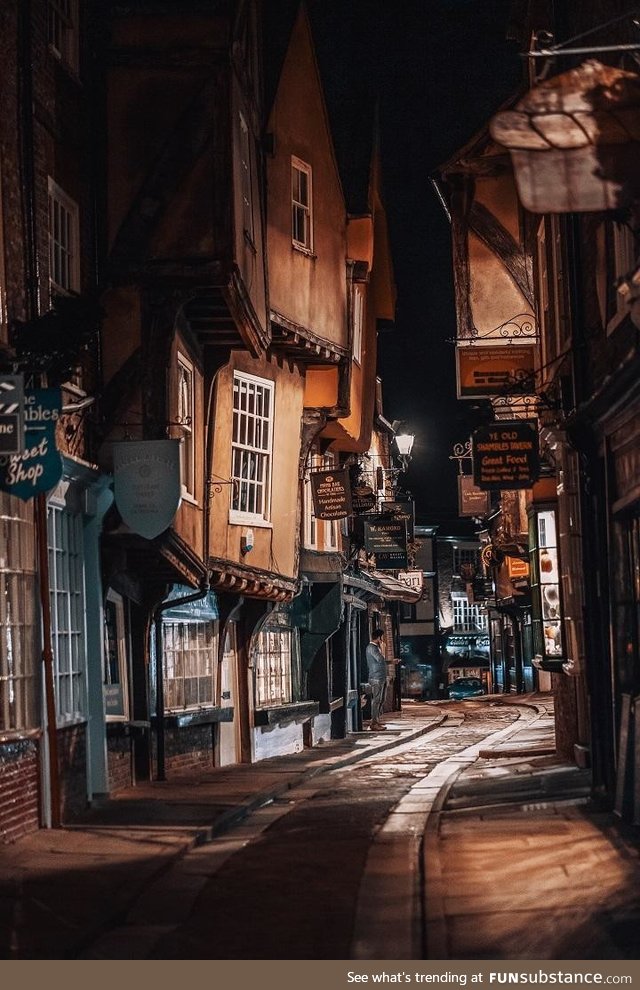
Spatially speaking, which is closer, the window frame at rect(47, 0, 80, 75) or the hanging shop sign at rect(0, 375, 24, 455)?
the hanging shop sign at rect(0, 375, 24, 455)

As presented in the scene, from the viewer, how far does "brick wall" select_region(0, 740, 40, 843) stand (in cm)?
1341

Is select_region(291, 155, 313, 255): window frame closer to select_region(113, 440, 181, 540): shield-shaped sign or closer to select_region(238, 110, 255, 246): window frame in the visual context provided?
select_region(238, 110, 255, 246): window frame

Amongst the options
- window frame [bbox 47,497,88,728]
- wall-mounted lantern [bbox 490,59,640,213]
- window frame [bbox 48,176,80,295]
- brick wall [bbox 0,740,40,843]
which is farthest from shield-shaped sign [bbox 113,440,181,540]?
wall-mounted lantern [bbox 490,59,640,213]

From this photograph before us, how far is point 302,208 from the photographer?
82.3 feet

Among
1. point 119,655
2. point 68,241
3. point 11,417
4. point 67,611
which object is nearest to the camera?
point 11,417

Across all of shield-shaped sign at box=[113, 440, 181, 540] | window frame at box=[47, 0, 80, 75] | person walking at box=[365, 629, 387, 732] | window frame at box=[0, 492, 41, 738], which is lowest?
person walking at box=[365, 629, 387, 732]

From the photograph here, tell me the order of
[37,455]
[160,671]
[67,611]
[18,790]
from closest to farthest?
[37,455] → [18,790] → [67,611] → [160,671]

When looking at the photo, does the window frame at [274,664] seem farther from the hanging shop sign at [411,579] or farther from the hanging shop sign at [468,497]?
the hanging shop sign at [468,497]

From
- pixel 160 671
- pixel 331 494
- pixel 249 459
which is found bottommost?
pixel 160 671

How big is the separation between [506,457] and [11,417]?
11.0 metres

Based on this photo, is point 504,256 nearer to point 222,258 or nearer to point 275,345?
point 275,345

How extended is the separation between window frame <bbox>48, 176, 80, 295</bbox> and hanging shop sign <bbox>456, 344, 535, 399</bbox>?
26.0 ft

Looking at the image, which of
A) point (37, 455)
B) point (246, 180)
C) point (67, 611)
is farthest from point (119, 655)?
point (246, 180)

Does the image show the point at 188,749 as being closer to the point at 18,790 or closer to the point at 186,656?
the point at 186,656
